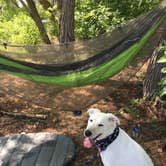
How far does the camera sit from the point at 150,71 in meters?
4.34

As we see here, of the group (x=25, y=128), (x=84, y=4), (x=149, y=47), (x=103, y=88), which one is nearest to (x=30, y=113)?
(x=25, y=128)

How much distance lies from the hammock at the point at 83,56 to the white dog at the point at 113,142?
79 centimetres

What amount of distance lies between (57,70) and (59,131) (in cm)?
73

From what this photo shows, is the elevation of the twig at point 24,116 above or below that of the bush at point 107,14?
below

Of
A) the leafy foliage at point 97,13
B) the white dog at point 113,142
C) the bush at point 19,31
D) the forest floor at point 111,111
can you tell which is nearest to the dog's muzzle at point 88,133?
the white dog at point 113,142

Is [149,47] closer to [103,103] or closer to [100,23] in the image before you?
[103,103]

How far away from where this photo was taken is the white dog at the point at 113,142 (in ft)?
9.21

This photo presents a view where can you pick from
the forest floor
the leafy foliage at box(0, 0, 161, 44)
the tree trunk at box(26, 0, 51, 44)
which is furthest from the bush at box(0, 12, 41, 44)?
the forest floor

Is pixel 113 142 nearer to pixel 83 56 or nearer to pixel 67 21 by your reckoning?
pixel 83 56

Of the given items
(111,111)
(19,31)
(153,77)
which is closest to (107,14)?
(153,77)

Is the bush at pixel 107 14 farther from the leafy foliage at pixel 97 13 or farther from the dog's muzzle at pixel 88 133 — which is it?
the dog's muzzle at pixel 88 133

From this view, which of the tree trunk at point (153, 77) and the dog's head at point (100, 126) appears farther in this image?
the tree trunk at point (153, 77)

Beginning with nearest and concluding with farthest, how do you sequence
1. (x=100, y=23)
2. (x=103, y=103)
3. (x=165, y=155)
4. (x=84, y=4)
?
(x=165, y=155)
(x=103, y=103)
(x=100, y=23)
(x=84, y=4)

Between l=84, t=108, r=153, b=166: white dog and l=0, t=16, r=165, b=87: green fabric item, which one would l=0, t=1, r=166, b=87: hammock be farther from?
l=84, t=108, r=153, b=166: white dog
